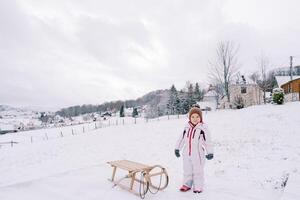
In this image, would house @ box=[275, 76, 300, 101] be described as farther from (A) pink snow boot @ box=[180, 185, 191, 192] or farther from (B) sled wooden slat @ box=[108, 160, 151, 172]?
(B) sled wooden slat @ box=[108, 160, 151, 172]

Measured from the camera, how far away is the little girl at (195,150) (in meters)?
6.84

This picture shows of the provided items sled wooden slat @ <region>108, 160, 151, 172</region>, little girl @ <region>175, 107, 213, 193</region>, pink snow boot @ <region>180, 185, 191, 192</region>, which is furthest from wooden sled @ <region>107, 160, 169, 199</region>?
little girl @ <region>175, 107, 213, 193</region>

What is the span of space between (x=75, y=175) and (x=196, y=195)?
13.8 ft

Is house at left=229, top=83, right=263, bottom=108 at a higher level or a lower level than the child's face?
higher

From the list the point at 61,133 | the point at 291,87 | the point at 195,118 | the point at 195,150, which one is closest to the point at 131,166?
the point at 195,150

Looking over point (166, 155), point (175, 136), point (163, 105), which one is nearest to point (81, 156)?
point (166, 155)

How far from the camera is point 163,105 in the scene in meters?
92.1

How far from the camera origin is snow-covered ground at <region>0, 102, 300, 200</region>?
6.94m

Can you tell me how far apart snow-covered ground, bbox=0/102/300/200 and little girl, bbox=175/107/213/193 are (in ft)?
0.99

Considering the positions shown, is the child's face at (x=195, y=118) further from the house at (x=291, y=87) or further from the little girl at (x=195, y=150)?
the house at (x=291, y=87)

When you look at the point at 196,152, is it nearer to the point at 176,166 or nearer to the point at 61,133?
the point at 176,166

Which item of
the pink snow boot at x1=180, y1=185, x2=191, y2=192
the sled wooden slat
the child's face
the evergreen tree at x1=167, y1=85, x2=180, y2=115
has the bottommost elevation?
the pink snow boot at x1=180, y1=185, x2=191, y2=192

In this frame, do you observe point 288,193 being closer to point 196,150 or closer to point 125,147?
point 196,150

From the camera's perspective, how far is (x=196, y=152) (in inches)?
273
